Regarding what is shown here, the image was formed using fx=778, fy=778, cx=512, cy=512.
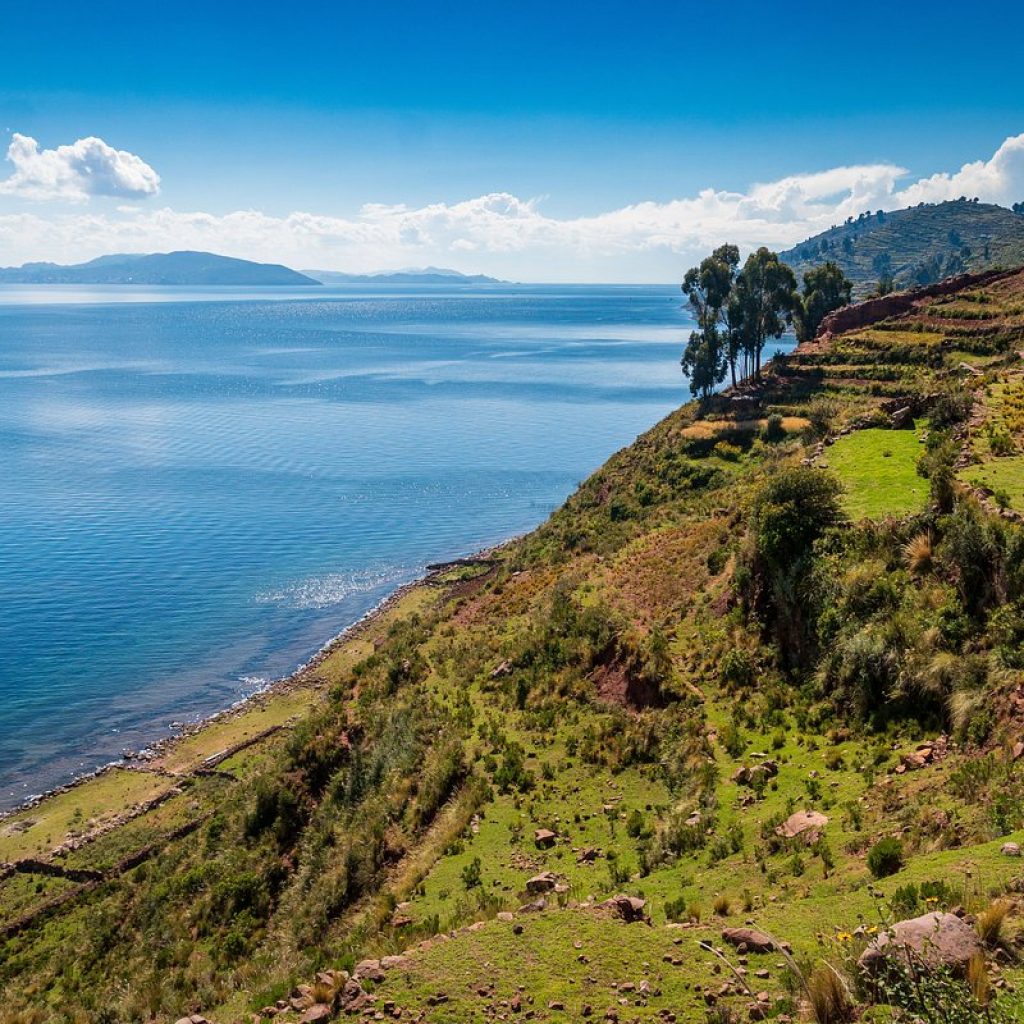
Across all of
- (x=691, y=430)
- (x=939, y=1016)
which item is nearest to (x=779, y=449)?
(x=691, y=430)

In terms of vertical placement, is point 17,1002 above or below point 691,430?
below

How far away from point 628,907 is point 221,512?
213 feet

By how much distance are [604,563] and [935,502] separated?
16.9m

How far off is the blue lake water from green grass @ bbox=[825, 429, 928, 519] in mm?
32857

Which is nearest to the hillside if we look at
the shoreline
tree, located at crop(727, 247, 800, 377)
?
the shoreline

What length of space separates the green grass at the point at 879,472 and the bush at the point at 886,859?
1213 centimetres

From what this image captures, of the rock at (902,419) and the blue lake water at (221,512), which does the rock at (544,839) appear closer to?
the rock at (902,419)

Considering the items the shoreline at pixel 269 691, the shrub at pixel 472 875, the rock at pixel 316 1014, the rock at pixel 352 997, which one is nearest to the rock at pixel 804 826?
the shrub at pixel 472 875

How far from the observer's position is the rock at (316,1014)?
431 inches

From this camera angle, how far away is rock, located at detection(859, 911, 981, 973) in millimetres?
8102

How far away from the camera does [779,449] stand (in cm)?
4603

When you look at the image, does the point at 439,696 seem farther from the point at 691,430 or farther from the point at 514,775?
the point at 691,430

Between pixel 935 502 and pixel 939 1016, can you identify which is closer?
pixel 939 1016

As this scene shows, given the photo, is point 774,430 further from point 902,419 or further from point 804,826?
point 804,826
